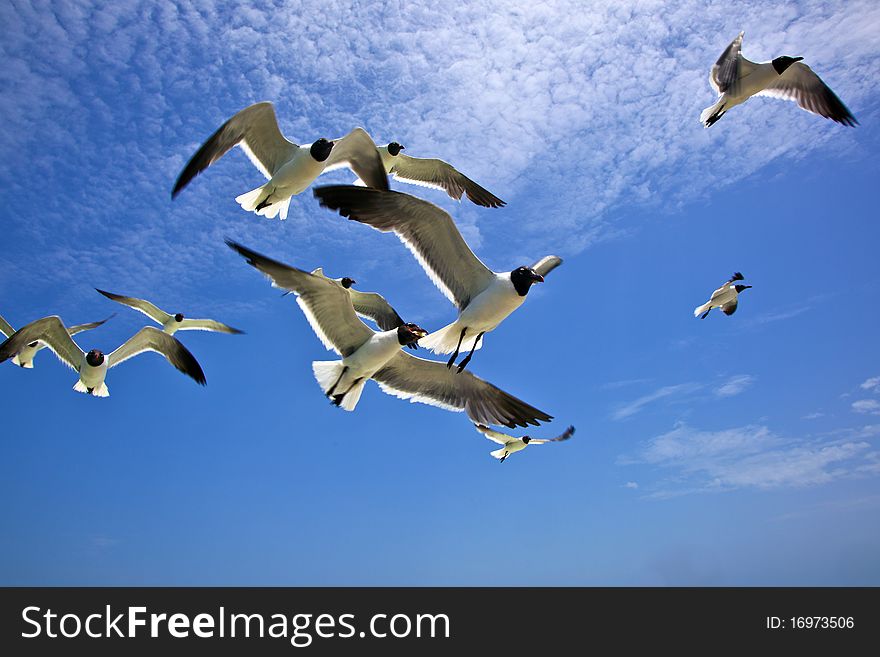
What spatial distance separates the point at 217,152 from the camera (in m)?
11.2

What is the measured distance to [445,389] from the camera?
1061cm

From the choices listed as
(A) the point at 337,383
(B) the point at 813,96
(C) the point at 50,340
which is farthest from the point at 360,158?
(B) the point at 813,96

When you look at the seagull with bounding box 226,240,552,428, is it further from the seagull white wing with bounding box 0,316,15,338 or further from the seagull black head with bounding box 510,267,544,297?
the seagull white wing with bounding box 0,316,15,338

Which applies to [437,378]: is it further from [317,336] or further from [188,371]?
[188,371]

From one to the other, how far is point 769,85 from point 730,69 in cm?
199

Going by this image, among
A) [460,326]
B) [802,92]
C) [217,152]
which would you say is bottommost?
[460,326]

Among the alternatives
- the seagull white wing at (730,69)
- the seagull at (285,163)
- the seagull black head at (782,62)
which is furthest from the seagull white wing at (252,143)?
the seagull black head at (782,62)

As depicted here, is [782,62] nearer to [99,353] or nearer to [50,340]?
[99,353]

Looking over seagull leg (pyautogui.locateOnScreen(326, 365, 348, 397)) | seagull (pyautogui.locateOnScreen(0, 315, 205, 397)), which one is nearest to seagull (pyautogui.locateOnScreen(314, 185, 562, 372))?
seagull leg (pyautogui.locateOnScreen(326, 365, 348, 397))

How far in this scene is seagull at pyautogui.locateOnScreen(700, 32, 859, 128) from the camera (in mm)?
12516

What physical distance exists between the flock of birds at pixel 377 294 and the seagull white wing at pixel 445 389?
0.01m

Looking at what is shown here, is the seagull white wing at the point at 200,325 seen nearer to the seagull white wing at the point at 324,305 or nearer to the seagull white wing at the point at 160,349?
the seagull white wing at the point at 160,349
